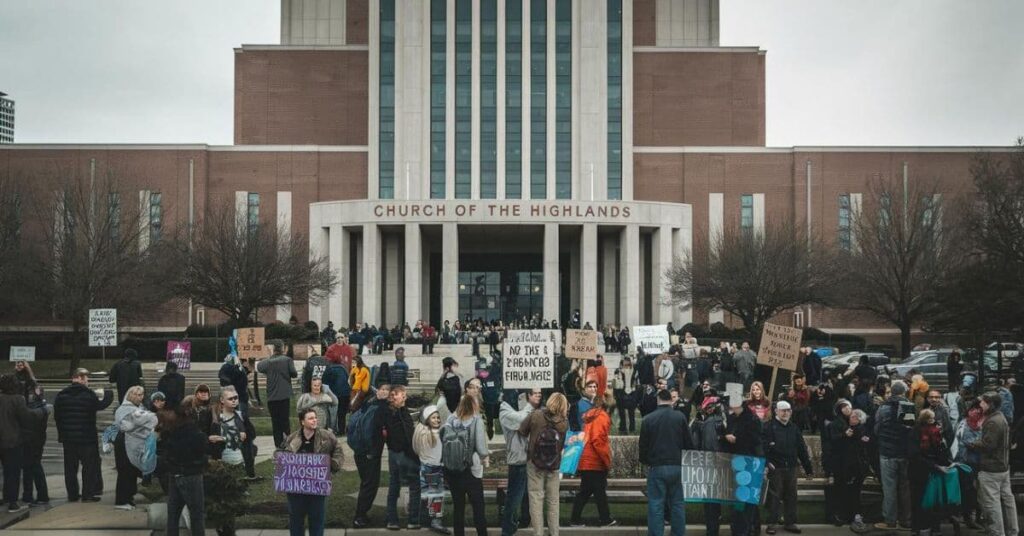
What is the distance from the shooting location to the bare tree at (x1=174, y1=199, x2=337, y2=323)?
48344 mm

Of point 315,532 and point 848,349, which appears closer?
point 315,532

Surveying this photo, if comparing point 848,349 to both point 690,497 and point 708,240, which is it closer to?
point 708,240

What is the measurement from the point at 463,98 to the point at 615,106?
31.2 ft

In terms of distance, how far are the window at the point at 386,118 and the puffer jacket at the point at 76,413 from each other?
5070cm

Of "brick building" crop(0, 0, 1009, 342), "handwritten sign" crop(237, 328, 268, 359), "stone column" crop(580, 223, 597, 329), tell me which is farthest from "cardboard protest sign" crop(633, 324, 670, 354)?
"brick building" crop(0, 0, 1009, 342)

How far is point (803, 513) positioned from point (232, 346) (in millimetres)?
19660

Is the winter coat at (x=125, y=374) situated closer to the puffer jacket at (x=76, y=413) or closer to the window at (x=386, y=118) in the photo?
the puffer jacket at (x=76, y=413)

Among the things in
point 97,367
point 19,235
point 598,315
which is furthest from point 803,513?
point 598,315

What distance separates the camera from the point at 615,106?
66.0 metres

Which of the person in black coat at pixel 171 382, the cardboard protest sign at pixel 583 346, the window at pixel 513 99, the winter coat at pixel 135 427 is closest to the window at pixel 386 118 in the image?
the window at pixel 513 99

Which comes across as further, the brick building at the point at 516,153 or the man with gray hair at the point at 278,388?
the brick building at the point at 516,153

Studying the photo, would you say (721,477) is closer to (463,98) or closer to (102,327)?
(102,327)

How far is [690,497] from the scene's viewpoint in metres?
13.5

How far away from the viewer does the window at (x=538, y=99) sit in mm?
64812
